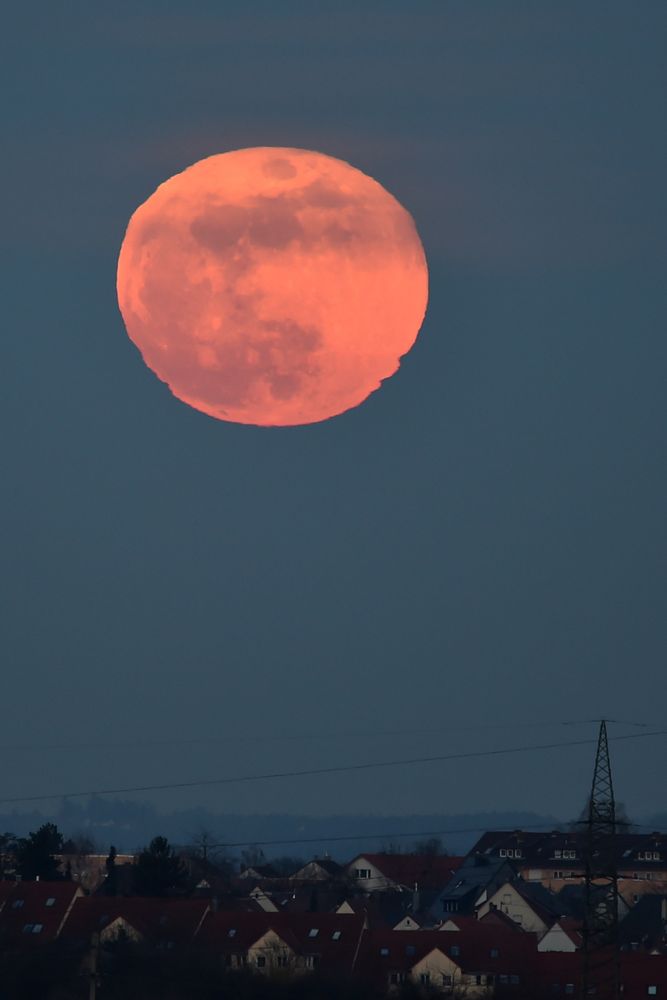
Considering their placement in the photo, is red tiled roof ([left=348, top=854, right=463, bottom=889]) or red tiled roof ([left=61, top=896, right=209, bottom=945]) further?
red tiled roof ([left=348, top=854, right=463, bottom=889])

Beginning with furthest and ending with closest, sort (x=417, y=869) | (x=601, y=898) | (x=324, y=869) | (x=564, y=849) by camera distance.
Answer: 1. (x=324, y=869)
2. (x=564, y=849)
3. (x=417, y=869)
4. (x=601, y=898)

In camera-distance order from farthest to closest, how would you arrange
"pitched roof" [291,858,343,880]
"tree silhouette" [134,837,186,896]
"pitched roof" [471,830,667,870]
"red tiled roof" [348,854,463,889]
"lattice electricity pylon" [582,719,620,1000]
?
1. "pitched roof" [291,858,343,880]
2. "pitched roof" [471,830,667,870]
3. "red tiled roof" [348,854,463,889]
4. "tree silhouette" [134,837,186,896]
5. "lattice electricity pylon" [582,719,620,1000]

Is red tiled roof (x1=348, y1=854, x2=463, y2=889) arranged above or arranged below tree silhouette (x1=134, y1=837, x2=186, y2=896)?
above

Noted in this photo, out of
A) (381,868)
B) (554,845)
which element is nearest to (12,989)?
(381,868)

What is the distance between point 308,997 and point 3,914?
21.4 meters

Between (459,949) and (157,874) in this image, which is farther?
(157,874)

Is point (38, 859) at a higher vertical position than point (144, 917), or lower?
higher

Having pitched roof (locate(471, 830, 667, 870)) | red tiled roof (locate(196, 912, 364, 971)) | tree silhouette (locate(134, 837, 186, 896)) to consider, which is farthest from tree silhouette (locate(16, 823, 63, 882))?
pitched roof (locate(471, 830, 667, 870))

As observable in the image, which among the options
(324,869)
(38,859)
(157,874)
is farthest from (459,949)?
(324,869)

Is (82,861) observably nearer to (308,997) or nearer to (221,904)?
(221,904)

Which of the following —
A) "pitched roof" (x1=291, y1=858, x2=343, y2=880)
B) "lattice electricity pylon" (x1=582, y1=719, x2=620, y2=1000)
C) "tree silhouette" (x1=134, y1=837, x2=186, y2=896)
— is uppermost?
"pitched roof" (x1=291, y1=858, x2=343, y2=880)

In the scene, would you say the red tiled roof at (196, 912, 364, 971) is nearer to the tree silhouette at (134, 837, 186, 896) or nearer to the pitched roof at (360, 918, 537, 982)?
the pitched roof at (360, 918, 537, 982)

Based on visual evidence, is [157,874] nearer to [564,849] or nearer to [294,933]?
[294,933]

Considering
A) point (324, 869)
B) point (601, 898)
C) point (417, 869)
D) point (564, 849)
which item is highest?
point (324, 869)
